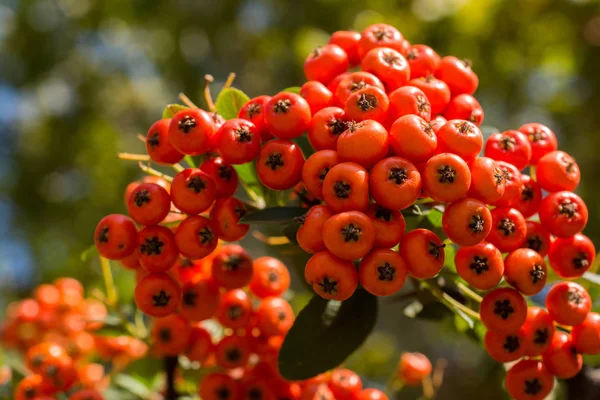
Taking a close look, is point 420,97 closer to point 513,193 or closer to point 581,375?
point 513,193

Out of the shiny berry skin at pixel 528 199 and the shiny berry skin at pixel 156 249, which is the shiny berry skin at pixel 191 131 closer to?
the shiny berry skin at pixel 156 249

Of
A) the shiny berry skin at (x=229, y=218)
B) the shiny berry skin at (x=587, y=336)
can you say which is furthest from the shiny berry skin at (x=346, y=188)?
the shiny berry skin at (x=587, y=336)

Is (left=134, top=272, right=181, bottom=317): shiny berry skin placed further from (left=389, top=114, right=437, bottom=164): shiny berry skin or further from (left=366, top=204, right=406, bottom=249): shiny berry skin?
(left=389, top=114, right=437, bottom=164): shiny berry skin

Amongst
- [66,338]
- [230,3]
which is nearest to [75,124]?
[230,3]

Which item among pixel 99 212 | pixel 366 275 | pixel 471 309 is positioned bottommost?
pixel 99 212

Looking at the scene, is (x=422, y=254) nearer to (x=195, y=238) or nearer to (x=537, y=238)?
(x=537, y=238)

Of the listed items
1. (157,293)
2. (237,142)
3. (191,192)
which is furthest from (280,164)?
(157,293)
